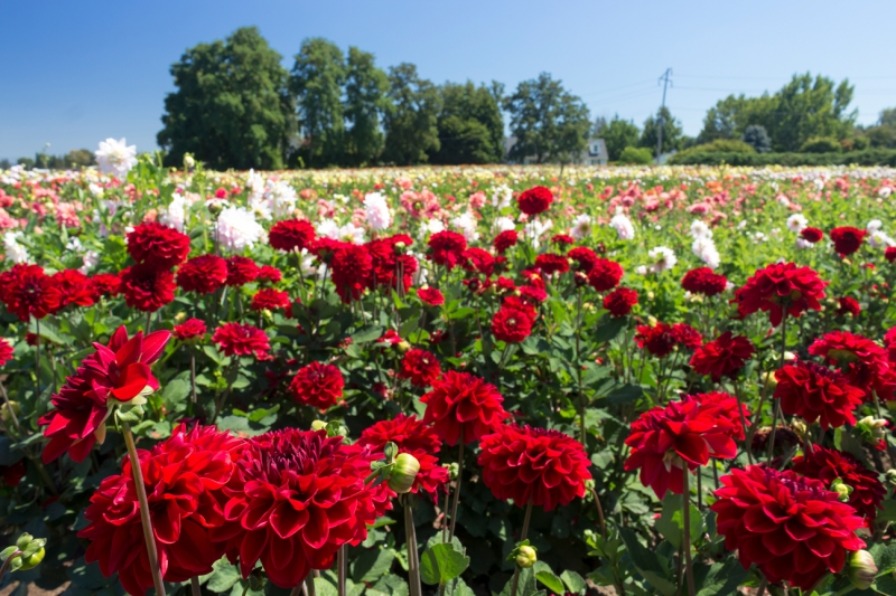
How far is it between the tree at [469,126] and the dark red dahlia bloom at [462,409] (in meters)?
56.2

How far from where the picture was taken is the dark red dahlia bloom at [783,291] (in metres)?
1.93

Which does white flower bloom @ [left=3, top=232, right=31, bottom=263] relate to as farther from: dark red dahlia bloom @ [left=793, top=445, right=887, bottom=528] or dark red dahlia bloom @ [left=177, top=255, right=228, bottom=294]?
dark red dahlia bloom @ [left=793, top=445, right=887, bottom=528]

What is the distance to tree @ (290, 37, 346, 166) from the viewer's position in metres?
50.1

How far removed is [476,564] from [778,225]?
288 inches

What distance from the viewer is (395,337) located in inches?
97.3

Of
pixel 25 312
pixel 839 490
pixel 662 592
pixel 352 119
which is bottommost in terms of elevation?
pixel 662 592

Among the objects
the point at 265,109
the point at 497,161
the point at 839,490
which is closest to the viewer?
the point at 839,490

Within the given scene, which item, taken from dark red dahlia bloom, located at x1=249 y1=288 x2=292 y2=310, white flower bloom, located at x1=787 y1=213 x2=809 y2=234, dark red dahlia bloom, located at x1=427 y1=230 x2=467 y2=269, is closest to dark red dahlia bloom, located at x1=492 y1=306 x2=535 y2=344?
dark red dahlia bloom, located at x1=427 y1=230 x2=467 y2=269

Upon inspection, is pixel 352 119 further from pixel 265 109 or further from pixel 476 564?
pixel 476 564

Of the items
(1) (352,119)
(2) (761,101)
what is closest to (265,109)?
(1) (352,119)

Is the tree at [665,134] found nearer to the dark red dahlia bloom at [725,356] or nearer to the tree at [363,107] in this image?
the tree at [363,107]

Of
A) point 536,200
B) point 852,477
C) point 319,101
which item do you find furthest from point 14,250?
point 319,101

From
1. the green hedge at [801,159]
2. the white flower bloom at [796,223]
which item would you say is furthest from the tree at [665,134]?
the white flower bloom at [796,223]

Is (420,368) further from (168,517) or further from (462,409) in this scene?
(168,517)
